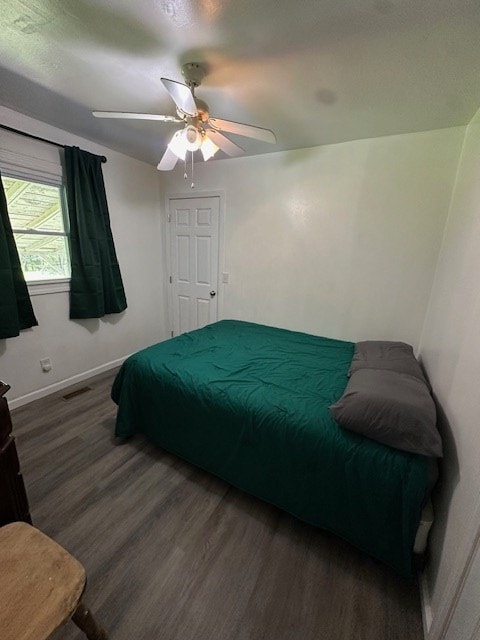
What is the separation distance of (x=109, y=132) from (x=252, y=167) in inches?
55.9

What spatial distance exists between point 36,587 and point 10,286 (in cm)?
213

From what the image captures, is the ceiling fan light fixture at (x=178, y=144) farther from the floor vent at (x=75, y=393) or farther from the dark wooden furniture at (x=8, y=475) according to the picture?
the floor vent at (x=75, y=393)

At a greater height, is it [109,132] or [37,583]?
[109,132]

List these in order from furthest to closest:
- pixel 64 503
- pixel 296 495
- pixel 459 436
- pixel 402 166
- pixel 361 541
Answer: pixel 402 166
pixel 64 503
pixel 296 495
pixel 361 541
pixel 459 436

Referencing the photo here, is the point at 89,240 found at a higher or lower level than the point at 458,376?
higher

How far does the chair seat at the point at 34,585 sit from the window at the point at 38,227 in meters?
2.20

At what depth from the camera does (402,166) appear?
2.13 m

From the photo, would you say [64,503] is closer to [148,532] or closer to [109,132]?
[148,532]

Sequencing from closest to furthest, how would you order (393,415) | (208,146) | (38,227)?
(393,415), (208,146), (38,227)

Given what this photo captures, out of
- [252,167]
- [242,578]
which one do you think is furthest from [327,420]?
[252,167]

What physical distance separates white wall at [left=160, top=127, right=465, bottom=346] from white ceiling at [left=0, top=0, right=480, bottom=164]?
0.27 m

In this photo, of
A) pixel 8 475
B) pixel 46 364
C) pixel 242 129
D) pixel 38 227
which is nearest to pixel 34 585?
pixel 8 475

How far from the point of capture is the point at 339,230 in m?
2.46

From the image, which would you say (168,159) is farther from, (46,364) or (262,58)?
(46,364)
